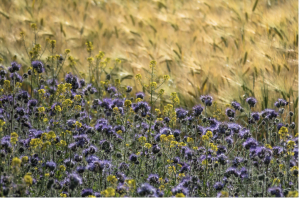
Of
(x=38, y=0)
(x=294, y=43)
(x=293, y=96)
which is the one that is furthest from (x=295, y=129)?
(x=38, y=0)

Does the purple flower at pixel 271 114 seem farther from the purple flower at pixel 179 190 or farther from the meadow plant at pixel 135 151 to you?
the purple flower at pixel 179 190

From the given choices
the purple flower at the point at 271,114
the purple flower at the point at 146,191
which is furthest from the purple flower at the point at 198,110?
the purple flower at the point at 146,191

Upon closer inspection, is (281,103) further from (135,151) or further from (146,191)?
(146,191)

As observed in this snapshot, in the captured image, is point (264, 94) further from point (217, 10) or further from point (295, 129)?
point (217, 10)

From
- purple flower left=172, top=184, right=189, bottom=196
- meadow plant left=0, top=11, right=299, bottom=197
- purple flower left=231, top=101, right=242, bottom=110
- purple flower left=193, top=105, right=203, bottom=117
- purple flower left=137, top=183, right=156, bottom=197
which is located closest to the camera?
purple flower left=137, top=183, right=156, bottom=197

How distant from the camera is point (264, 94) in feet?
11.4

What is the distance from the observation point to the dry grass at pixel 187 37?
11.9 feet

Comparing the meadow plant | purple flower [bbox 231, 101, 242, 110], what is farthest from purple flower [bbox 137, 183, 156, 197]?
purple flower [bbox 231, 101, 242, 110]

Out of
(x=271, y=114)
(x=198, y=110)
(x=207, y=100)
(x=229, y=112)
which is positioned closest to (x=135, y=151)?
(x=198, y=110)

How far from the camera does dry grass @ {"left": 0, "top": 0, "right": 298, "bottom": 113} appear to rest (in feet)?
11.9

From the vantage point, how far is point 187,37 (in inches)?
174

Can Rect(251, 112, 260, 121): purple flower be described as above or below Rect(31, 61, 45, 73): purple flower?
below

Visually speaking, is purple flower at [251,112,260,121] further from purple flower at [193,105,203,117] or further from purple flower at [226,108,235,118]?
purple flower at [193,105,203,117]

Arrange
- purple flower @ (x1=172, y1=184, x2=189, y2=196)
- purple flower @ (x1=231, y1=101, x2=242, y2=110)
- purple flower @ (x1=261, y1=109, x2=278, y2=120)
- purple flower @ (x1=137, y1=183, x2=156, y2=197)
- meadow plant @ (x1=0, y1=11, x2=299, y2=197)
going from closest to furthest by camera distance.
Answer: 1. purple flower @ (x1=137, y1=183, x2=156, y2=197)
2. purple flower @ (x1=172, y1=184, x2=189, y2=196)
3. meadow plant @ (x1=0, y1=11, x2=299, y2=197)
4. purple flower @ (x1=261, y1=109, x2=278, y2=120)
5. purple flower @ (x1=231, y1=101, x2=242, y2=110)
